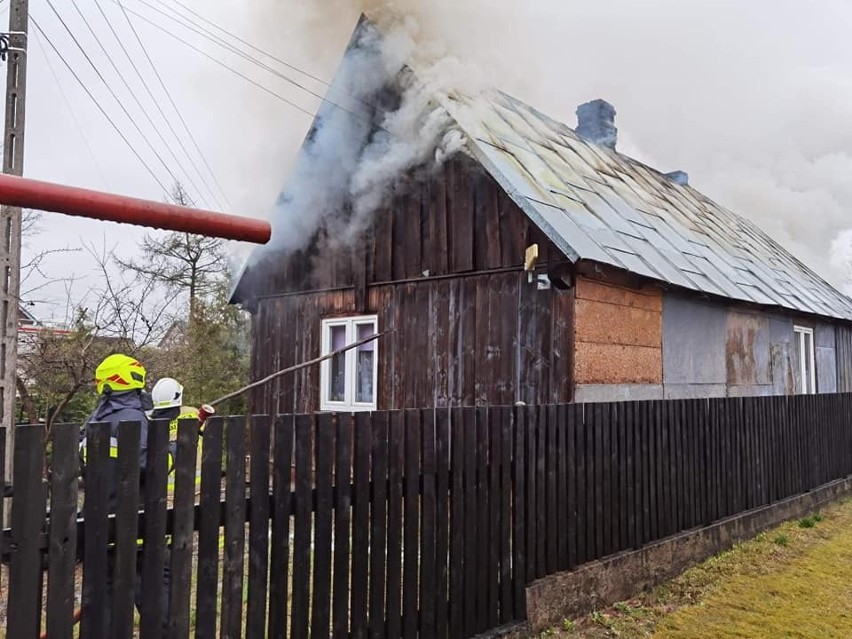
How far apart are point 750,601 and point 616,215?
17.4 ft

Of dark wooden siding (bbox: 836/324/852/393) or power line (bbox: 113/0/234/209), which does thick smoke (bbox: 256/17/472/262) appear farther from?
dark wooden siding (bbox: 836/324/852/393)

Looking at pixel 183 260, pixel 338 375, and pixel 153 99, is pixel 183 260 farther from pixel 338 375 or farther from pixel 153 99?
pixel 338 375

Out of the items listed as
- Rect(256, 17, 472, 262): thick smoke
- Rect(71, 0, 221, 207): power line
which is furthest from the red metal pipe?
Rect(71, 0, 221, 207): power line

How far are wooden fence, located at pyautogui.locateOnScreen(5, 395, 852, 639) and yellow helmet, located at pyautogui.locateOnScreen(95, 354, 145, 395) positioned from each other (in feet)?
2.80

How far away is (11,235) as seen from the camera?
8.00 m

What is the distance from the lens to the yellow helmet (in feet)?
12.2

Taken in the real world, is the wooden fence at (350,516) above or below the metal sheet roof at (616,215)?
below

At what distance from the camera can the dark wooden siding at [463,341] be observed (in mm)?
7109

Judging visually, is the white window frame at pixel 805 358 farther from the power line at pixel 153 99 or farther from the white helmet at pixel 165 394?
the white helmet at pixel 165 394

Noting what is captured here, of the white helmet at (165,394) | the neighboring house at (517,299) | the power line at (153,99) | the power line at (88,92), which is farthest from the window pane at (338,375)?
the power line at (88,92)

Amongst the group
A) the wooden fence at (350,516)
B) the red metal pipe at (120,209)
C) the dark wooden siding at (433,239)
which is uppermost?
the dark wooden siding at (433,239)

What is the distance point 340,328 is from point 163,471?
A: 6.82m

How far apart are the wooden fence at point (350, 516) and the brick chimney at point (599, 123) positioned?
10590 mm

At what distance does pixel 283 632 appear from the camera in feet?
11.0
